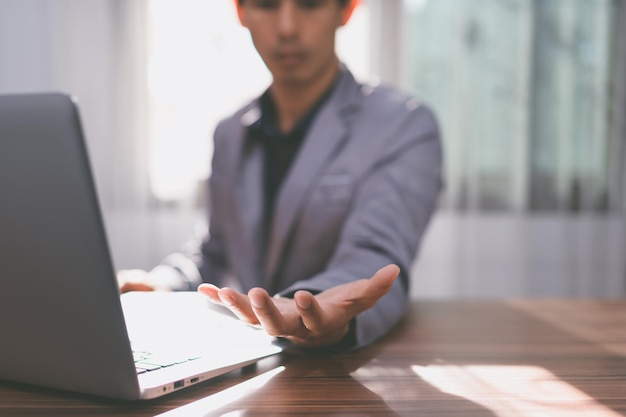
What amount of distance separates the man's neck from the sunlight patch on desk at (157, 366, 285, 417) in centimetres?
83

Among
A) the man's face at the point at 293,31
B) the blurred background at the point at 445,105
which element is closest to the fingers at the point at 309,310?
the man's face at the point at 293,31

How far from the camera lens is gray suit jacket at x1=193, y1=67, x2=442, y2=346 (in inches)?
42.3

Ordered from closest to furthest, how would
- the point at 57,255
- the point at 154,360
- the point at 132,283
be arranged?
the point at 57,255
the point at 154,360
the point at 132,283

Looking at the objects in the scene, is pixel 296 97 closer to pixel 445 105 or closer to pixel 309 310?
pixel 309 310

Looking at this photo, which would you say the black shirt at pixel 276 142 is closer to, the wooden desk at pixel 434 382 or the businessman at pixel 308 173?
the businessman at pixel 308 173

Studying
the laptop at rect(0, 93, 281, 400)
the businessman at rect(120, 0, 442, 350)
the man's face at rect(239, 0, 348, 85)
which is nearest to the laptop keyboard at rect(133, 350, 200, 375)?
the laptop at rect(0, 93, 281, 400)

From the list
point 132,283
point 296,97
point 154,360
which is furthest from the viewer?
point 296,97

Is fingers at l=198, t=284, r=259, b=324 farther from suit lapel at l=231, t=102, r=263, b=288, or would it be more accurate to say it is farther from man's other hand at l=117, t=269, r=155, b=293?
suit lapel at l=231, t=102, r=263, b=288

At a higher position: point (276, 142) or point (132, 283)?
point (276, 142)

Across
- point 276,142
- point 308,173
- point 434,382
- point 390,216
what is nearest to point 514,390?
point 434,382

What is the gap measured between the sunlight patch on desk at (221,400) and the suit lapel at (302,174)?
0.60m

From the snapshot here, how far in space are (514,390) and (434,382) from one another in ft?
0.22

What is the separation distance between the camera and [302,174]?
3.82 feet

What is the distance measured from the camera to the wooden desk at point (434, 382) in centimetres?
49
